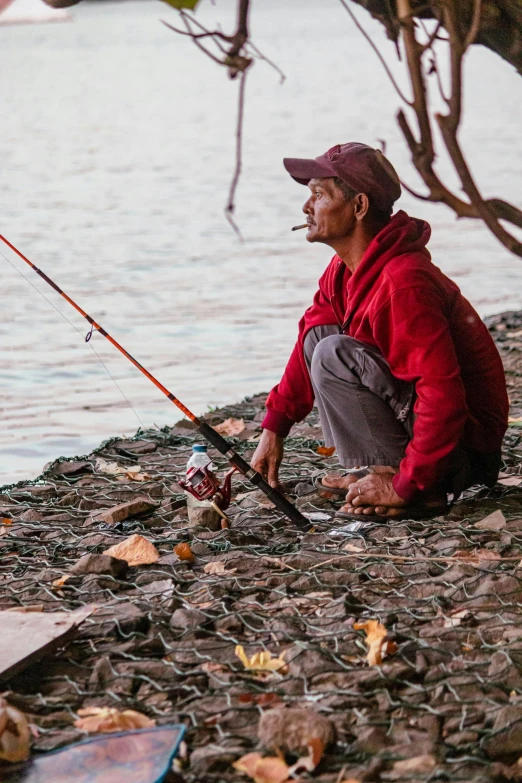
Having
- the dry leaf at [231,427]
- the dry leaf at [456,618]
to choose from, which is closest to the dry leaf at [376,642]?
the dry leaf at [456,618]

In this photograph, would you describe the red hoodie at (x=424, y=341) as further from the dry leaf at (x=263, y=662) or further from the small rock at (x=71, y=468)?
the small rock at (x=71, y=468)

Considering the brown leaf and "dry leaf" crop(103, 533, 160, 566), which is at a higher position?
the brown leaf

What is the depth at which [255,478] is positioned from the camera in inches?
131

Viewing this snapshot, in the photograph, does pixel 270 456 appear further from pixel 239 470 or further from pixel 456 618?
pixel 456 618

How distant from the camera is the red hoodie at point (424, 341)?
3150 mm

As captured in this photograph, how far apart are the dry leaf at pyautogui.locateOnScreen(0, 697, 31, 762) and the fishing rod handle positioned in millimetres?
1245

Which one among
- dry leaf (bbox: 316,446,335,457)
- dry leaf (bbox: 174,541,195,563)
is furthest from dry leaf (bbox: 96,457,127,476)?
dry leaf (bbox: 174,541,195,563)

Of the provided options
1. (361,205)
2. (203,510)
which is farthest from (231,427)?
(361,205)

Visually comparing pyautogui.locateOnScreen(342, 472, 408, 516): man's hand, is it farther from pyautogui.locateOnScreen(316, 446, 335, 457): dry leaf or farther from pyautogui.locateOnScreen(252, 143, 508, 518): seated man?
pyautogui.locateOnScreen(316, 446, 335, 457): dry leaf

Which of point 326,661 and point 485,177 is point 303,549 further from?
point 485,177

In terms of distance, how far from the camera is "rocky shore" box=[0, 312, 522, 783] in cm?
218

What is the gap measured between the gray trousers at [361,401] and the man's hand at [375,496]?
0.20 feet

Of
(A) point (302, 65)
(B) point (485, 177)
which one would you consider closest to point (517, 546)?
(B) point (485, 177)

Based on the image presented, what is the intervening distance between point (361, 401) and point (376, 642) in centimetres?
97
